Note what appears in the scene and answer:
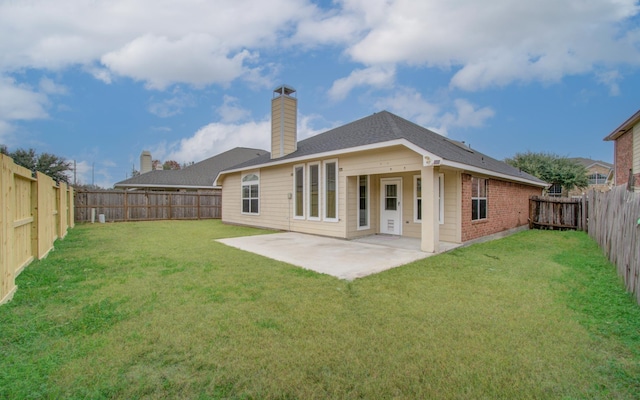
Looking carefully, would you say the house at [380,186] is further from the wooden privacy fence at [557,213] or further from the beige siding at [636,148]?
the beige siding at [636,148]

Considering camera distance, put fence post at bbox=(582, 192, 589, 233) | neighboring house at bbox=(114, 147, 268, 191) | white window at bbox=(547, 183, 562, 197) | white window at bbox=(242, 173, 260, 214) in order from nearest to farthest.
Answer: fence post at bbox=(582, 192, 589, 233) → white window at bbox=(242, 173, 260, 214) → neighboring house at bbox=(114, 147, 268, 191) → white window at bbox=(547, 183, 562, 197)

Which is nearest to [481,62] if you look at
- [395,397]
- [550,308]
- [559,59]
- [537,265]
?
[559,59]

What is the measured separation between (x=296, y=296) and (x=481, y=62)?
14.7 meters

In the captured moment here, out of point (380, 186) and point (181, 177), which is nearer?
point (380, 186)

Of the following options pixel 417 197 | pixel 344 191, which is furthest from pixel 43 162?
pixel 417 197

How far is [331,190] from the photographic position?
10000mm

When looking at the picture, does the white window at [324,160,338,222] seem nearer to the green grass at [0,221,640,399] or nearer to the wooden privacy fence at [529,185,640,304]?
the green grass at [0,221,640,399]

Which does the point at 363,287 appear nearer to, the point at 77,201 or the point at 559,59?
the point at 559,59

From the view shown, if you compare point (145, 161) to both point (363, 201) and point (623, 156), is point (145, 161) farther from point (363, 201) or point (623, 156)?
point (623, 156)

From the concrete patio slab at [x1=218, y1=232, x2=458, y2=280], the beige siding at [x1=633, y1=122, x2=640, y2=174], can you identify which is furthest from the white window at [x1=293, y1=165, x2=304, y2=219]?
the beige siding at [x1=633, y1=122, x2=640, y2=174]

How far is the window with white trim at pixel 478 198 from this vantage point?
9.14 meters

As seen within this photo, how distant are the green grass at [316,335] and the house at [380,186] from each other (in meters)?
3.19

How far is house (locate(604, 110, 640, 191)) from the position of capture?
1171 cm

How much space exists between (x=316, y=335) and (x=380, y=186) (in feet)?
26.4
